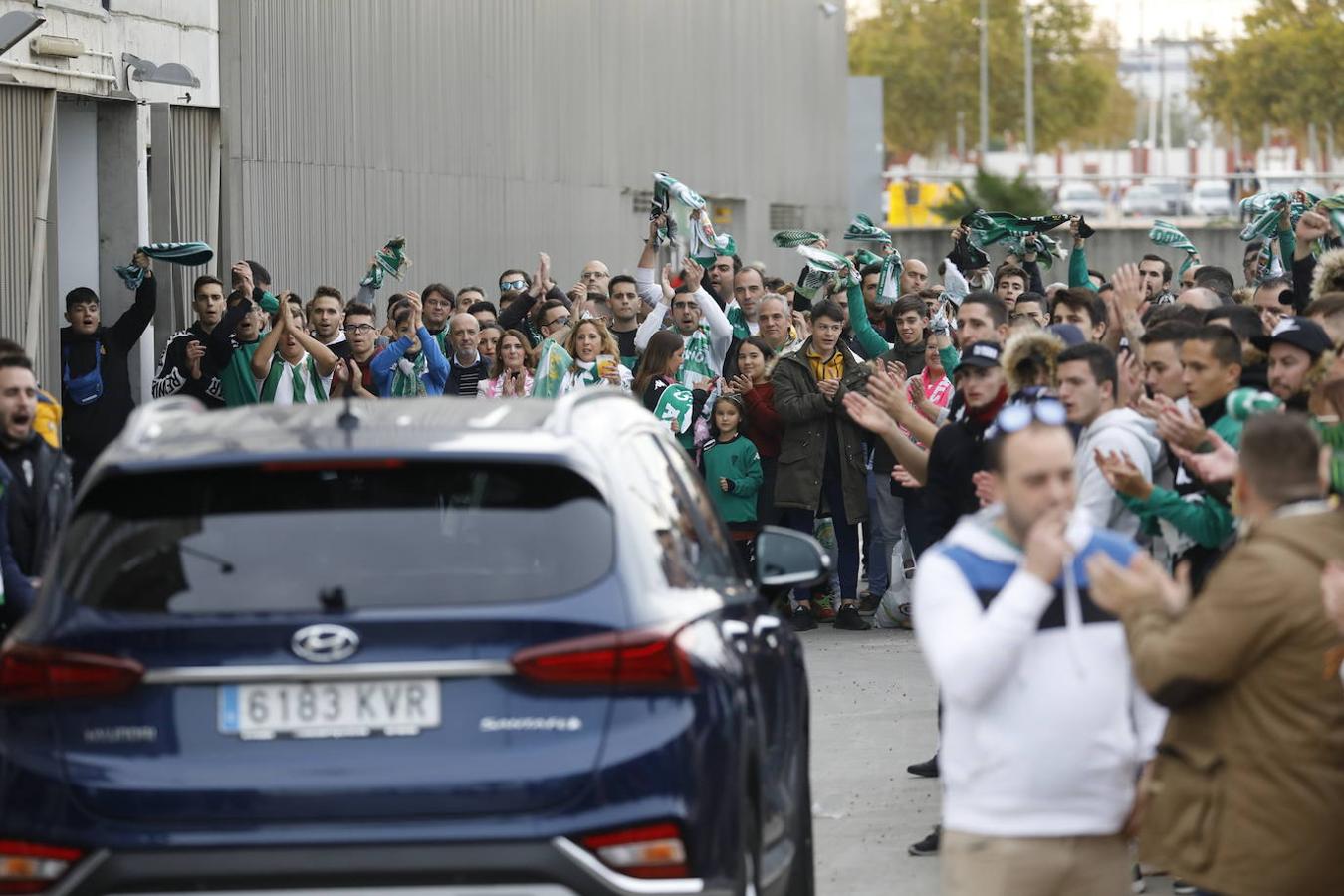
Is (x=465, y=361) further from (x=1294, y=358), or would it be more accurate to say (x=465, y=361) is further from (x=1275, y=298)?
(x=1294, y=358)

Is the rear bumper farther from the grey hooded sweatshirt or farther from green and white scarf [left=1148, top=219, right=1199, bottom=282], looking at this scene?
green and white scarf [left=1148, top=219, right=1199, bottom=282]

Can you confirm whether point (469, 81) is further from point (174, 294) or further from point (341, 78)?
point (174, 294)

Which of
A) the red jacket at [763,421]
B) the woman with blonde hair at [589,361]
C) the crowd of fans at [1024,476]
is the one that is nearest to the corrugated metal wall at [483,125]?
the crowd of fans at [1024,476]

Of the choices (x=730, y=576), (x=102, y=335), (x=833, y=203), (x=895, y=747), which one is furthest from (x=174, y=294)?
(x=833, y=203)

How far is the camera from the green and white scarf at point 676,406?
45.2 ft

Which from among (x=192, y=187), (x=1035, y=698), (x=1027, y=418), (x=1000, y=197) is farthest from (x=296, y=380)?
(x=1000, y=197)

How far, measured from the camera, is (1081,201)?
68750mm

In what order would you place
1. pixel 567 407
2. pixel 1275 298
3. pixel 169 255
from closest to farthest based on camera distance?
pixel 567 407 < pixel 1275 298 < pixel 169 255

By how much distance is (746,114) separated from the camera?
→ 39312mm

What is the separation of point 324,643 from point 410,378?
10285 millimetres

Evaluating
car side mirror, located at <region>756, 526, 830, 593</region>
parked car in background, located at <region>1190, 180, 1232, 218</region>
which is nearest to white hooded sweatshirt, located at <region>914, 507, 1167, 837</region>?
car side mirror, located at <region>756, 526, 830, 593</region>

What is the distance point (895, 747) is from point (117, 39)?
382 inches

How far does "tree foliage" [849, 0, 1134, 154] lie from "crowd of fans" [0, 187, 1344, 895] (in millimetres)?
67966

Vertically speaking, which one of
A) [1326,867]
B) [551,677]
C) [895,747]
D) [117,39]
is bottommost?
[895,747]
